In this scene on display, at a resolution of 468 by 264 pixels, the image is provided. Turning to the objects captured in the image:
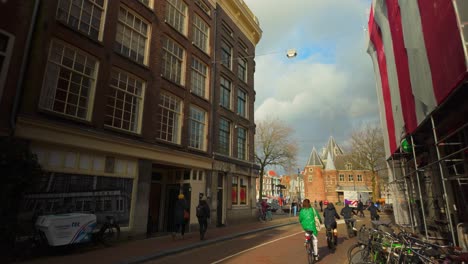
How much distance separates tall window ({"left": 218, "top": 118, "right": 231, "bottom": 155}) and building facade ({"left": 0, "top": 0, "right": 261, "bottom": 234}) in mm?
76

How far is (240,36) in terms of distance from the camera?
25094 millimetres

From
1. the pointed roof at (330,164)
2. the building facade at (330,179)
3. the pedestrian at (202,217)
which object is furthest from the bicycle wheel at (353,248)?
the pointed roof at (330,164)

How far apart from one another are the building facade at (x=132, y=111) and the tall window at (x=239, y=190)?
15 centimetres

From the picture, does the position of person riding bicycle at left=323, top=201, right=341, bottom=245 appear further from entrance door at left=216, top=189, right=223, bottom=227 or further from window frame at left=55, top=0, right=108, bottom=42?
window frame at left=55, top=0, right=108, bottom=42

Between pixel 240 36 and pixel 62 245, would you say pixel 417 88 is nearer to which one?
pixel 62 245

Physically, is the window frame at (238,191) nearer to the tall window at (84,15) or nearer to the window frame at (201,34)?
the window frame at (201,34)

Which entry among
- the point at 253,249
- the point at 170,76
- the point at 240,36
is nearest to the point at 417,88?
the point at 253,249

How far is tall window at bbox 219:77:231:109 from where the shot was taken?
2168 centimetres

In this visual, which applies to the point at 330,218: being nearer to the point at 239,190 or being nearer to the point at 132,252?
the point at 132,252

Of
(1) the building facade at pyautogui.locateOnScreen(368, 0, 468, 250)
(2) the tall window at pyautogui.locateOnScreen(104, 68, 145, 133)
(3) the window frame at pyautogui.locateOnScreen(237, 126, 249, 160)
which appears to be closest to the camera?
(1) the building facade at pyautogui.locateOnScreen(368, 0, 468, 250)

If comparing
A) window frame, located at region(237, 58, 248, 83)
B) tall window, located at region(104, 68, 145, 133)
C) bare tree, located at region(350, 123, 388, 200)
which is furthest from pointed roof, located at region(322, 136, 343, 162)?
tall window, located at region(104, 68, 145, 133)

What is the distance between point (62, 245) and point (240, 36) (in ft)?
68.3

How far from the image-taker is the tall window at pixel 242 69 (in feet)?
81.8

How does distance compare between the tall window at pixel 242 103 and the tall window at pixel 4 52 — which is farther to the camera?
the tall window at pixel 242 103
